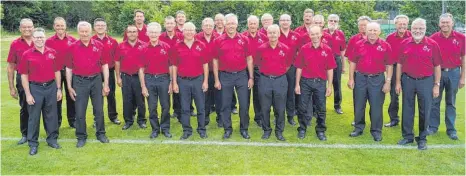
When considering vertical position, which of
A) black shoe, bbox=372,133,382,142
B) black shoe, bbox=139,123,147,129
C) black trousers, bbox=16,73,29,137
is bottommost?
black shoe, bbox=372,133,382,142

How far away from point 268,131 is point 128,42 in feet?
8.80

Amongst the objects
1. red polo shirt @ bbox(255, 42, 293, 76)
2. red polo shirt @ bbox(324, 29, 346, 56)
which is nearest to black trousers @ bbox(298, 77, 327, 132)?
red polo shirt @ bbox(255, 42, 293, 76)

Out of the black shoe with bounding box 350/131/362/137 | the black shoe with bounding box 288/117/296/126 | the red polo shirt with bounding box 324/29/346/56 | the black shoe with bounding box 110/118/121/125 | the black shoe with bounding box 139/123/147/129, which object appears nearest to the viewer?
the black shoe with bounding box 350/131/362/137

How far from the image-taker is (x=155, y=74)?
6469 millimetres

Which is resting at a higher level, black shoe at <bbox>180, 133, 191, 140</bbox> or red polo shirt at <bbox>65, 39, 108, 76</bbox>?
red polo shirt at <bbox>65, 39, 108, 76</bbox>

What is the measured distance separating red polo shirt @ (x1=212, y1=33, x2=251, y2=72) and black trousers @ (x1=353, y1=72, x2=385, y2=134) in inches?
68.7

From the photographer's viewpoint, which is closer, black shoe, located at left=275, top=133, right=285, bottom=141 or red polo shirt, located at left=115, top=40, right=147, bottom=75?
black shoe, located at left=275, top=133, right=285, bottom=141

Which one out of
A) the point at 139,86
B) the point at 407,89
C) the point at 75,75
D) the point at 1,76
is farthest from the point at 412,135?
the point at 1,76

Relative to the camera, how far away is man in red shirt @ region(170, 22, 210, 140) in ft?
20.6

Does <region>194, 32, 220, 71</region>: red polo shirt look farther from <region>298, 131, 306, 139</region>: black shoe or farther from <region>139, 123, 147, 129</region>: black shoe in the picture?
<region>298, 131, 306, 139</region>: black shoe

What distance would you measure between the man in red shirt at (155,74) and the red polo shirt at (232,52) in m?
0.79

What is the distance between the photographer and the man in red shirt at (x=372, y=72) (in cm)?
618

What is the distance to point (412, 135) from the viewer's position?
20.6 ft

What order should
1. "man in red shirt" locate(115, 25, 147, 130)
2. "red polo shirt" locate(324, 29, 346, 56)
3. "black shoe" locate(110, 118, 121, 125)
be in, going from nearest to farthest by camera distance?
"man in red shirt" locate(115, 25, 147, 130), "black shoe" locate(110, 118, 121, 125), "red polo shirt" locate(324, 29, 346, 56)
